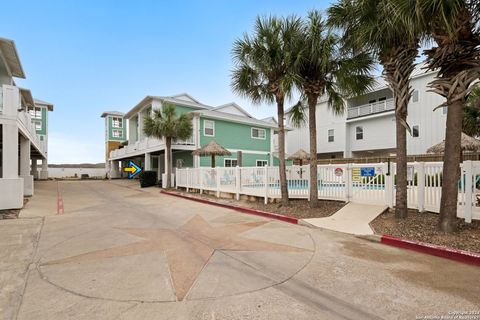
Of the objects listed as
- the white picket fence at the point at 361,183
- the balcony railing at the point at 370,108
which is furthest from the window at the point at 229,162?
the balcony railing at the point at 370,108

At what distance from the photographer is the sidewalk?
6.60m

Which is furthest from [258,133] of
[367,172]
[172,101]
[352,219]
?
[352,219]

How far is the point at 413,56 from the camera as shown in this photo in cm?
638

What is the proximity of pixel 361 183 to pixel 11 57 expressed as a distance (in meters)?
17.0

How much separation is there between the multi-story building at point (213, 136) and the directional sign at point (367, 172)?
12.8m

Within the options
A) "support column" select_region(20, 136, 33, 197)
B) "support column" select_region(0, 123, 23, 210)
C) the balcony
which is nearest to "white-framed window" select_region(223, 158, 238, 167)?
the balcony

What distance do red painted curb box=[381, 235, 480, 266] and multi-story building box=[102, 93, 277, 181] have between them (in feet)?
51.5

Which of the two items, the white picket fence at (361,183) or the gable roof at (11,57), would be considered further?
the gable roof at (11,57)

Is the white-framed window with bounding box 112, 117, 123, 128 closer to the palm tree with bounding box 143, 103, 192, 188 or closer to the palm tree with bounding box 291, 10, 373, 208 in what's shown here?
the palm tree with bounding box 143, 103, 192, 188

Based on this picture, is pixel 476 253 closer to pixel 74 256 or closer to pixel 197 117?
pixel 74 256

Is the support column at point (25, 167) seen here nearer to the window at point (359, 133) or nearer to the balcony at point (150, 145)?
the balcony at point (150, 145)

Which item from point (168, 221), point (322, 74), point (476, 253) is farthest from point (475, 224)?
→ point (168, 221)

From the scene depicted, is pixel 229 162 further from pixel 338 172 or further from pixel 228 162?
pixel 338 172

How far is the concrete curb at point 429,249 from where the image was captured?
14.4 ft
